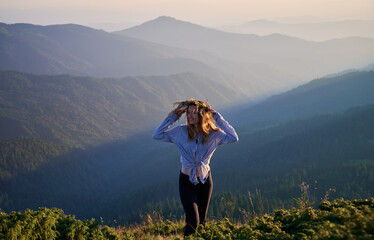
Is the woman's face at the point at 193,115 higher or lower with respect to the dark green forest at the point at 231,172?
higher

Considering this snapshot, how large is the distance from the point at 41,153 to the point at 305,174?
13702 centimetres

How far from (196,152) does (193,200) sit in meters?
0.93

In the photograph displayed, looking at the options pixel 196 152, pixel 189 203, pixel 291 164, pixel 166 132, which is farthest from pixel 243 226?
pixel 291 164

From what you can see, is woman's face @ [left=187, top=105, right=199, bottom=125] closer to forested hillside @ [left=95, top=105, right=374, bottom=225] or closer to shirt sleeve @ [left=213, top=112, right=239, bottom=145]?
shirt sleeve @ [left=213, top=112, right=239, bottom=145]

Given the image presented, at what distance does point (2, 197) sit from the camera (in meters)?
143

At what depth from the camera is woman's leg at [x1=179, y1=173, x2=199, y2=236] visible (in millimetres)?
6417

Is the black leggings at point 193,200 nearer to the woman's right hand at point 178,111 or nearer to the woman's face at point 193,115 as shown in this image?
the woman's face at point 193,115

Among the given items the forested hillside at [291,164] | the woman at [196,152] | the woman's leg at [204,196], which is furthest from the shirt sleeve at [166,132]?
the forested hillside at [291,164]

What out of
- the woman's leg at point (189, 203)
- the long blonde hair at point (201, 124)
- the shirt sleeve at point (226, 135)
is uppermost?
the long blonde hair at point (201, 124)

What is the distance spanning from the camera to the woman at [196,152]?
6547 mm

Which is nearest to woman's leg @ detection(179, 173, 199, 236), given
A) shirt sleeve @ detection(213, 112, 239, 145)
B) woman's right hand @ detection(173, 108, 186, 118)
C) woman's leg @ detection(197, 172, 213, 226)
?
woman's leg @ detection(197, 172, 213, 226)

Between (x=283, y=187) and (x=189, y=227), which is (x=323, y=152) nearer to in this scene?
(x=283, y=187)

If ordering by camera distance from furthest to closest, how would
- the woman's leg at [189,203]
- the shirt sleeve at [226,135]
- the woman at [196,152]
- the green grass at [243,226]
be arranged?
the shirt sleeve at [226,135], the woman at [196,152], the woman's leg at [189,203], the green grass at [243,226]

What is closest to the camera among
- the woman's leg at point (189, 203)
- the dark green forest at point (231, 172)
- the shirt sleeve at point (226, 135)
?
the woman's leg at point (189, 203)
